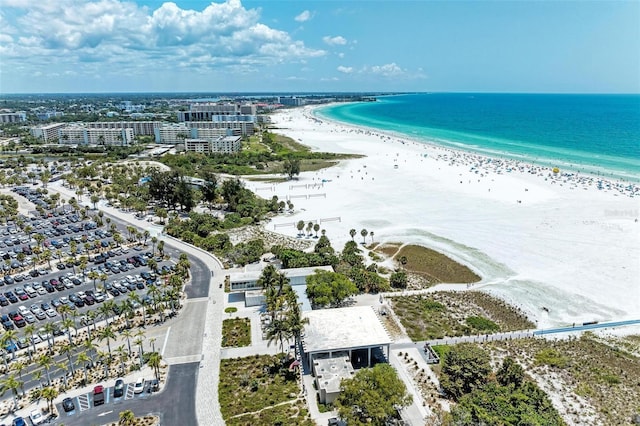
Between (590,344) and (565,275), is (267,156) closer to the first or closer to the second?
(565,275)

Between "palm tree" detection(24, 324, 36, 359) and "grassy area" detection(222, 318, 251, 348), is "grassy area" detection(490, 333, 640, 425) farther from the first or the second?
"palm tree" detection(24, 324, 36, 359)

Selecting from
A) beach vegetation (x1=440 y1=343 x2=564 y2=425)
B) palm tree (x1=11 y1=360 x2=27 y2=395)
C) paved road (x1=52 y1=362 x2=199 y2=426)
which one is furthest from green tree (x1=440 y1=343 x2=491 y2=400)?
palm tree (x1=11 y1=360 x2=27 y2=395)

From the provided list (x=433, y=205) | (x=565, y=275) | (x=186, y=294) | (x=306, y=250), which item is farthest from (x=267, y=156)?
(x=565, y=275)

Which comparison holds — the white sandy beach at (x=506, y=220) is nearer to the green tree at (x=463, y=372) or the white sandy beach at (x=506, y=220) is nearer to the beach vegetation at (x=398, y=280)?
the beach vegetation at (x=398, y=280)

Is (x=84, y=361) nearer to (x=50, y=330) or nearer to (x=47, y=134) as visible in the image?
(x=50, y=330)

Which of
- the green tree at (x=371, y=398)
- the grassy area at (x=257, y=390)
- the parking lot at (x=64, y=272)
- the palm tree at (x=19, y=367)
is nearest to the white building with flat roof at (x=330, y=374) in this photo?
the grassy area at (x=257, y=390)

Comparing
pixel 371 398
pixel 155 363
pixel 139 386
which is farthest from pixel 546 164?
pixel 139 386

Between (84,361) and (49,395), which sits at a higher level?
(49,395)
